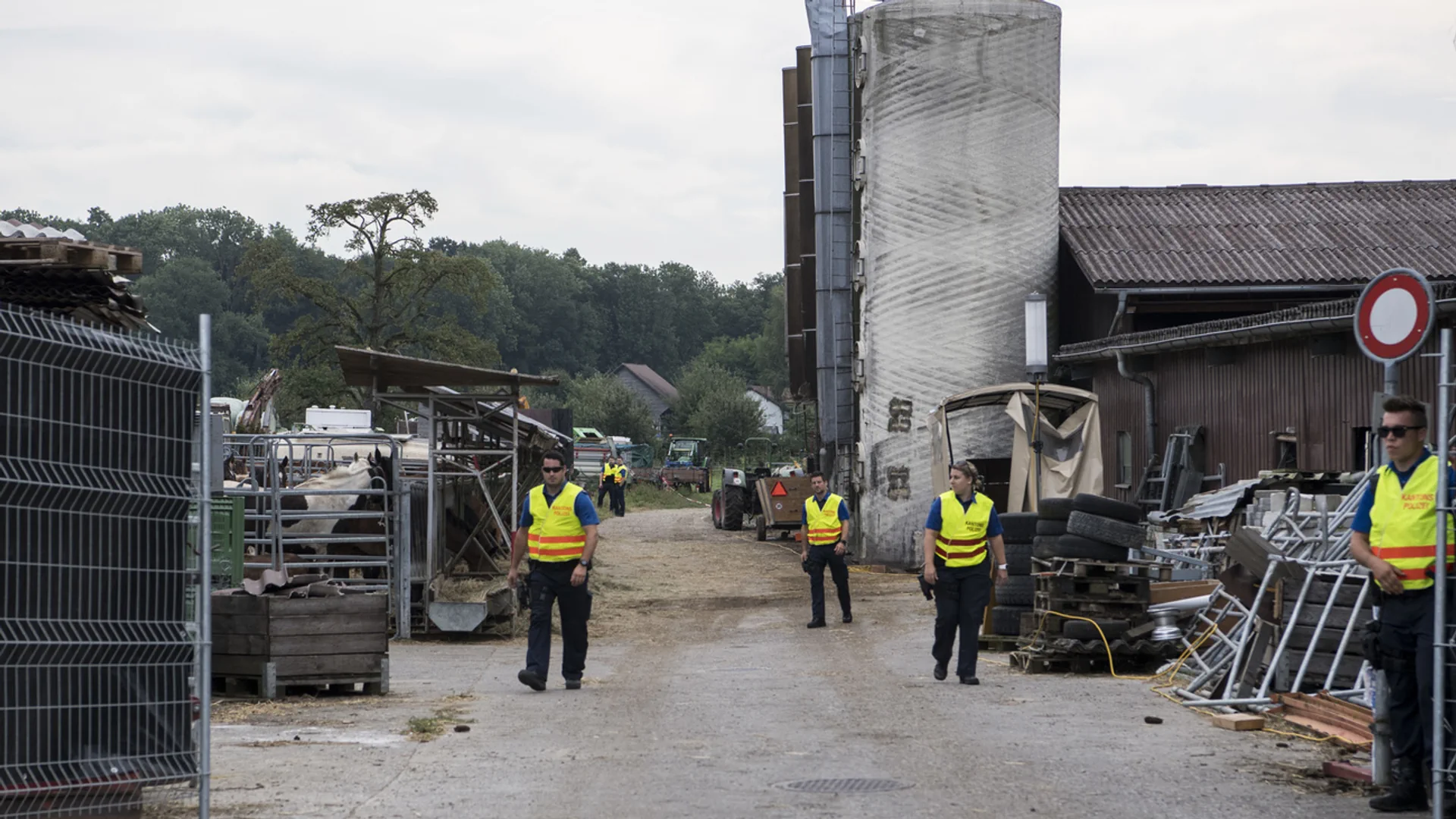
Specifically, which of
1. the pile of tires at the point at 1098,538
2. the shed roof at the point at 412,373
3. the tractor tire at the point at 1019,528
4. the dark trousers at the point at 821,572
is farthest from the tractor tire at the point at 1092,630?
the shed roof at the point at 412,373

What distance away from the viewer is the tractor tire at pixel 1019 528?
55.0 feet

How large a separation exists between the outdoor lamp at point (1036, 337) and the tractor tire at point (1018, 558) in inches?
236

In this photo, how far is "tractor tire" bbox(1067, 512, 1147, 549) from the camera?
14.2 m

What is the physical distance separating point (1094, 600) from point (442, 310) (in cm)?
9520

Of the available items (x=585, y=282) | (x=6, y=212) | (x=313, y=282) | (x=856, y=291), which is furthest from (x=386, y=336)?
(x=585, y=282)

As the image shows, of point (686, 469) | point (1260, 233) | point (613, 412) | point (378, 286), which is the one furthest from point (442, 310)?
point (1260, 233)

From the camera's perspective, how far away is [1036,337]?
22.6 metres

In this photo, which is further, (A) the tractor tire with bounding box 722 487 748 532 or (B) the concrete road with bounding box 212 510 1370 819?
(A) the tractor tire with bounding box 722 487 748 532

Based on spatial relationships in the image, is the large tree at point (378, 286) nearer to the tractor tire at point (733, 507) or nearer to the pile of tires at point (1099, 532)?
the tractor tire at point (733, 507)

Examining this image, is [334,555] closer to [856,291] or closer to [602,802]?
[602,802]

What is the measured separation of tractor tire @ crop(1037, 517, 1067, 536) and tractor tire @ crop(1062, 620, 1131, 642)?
1.37 metres

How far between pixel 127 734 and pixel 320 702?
5.39 m

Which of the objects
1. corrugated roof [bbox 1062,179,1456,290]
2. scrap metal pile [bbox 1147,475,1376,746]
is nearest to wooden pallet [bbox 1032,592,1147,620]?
scrap metal pile [bbox 1147,475,1376,746]

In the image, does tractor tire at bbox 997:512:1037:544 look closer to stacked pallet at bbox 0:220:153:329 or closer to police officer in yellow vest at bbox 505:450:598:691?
police officer in yellow vest at bbox 505:450:598:691
